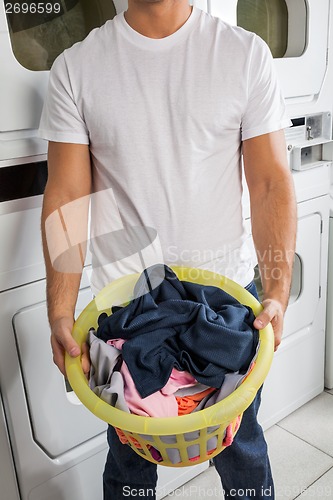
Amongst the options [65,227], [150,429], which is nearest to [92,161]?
[65,227]

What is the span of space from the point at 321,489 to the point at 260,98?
4.09ft

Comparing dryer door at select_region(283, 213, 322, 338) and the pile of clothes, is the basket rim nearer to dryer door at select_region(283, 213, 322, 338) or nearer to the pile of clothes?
the pile of clothes

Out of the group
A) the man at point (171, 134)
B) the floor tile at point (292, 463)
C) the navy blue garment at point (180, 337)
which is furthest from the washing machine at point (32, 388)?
the floor tile at point (292, 463)

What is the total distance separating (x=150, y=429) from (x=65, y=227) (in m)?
0.52

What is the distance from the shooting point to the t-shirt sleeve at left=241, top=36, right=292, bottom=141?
1.12 metres

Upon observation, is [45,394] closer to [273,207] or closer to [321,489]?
[273,207]

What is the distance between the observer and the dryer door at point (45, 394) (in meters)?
1.27

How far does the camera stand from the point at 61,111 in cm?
110

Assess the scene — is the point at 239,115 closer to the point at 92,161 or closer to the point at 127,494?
the point at 92,161

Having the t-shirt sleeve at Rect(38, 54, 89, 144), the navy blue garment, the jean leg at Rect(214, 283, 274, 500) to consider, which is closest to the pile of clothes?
the navy blue garment

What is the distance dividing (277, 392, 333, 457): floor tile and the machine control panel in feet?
3.11

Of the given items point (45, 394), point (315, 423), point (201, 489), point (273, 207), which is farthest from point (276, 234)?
point (315, 423)

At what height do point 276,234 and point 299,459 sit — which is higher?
point 276,234

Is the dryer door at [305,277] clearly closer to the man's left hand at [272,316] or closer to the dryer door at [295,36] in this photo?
the dryer door at [295,36]
